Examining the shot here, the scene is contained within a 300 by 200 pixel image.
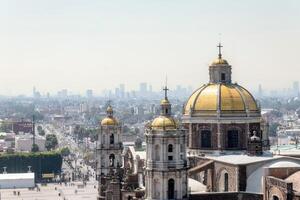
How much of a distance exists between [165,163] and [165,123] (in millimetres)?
2808

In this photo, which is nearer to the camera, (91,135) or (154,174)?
(154,174)

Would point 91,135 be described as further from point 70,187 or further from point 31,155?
point 70,187

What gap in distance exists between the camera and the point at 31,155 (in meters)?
111

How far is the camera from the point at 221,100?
55500 millimetres

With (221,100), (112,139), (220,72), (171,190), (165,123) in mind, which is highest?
(220,72)

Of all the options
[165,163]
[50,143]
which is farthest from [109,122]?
[50,143]

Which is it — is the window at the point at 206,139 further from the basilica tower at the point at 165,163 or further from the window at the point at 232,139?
the basilica tower at the point at 165,163

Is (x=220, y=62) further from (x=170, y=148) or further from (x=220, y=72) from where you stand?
(x=170, y=148)

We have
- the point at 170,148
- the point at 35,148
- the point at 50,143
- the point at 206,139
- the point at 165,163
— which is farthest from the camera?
the point at 50,143

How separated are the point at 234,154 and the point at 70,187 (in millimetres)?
49702

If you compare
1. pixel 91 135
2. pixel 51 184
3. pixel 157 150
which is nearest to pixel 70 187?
pixel 51 184

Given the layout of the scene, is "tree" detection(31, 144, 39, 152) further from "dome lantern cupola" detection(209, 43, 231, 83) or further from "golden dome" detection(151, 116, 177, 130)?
"golden dome" detection(151, 116, 177, 130)

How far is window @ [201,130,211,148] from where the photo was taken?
55562 millimetres

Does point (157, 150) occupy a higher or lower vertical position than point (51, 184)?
higher
